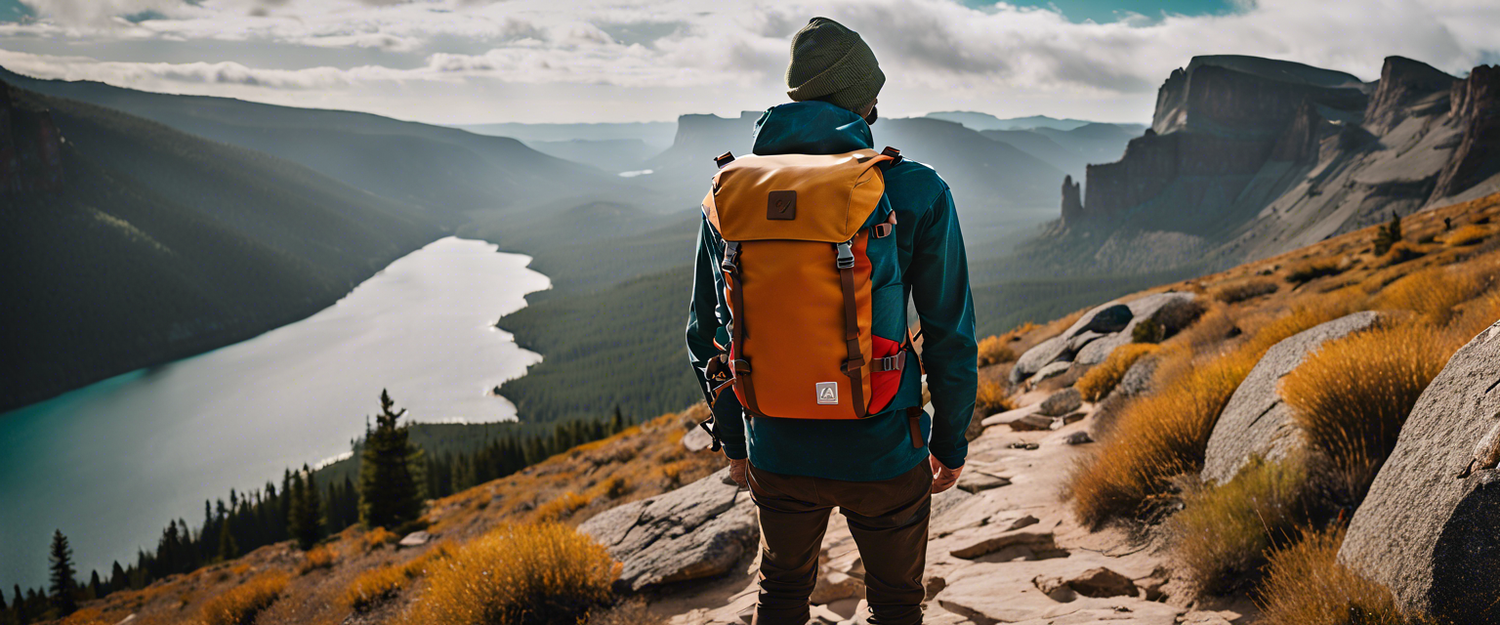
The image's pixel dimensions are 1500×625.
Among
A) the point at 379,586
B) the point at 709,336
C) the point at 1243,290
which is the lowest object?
the point at 379,586

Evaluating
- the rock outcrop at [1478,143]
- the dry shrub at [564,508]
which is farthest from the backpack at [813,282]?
the rock outcrop at [1478,143]

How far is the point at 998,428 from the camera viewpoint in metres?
9.38

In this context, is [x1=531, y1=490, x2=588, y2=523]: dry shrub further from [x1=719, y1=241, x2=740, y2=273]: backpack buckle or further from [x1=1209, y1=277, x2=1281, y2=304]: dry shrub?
[x1=1209, y1=277, x2=1281, y2=304]: dry shrub

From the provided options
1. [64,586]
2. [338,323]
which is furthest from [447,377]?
[64,586]

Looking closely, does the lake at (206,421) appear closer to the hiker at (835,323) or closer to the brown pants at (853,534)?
the brown pants at (853,534)

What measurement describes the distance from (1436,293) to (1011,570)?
6.33 meters

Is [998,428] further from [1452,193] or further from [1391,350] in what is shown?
[1452,193]

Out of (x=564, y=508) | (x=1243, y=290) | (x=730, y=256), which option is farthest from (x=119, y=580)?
(x=1243, y=290)

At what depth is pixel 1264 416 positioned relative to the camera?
5102 millimetres

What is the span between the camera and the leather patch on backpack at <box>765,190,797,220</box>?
6.73ft

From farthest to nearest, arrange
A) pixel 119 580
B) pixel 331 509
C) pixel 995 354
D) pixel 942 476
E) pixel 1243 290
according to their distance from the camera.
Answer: pixel 331 509 < pixel 119 580 < pixel 995 354 < pixel 1243 290 < pixel 942 476

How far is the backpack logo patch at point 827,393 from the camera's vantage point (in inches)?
85.0

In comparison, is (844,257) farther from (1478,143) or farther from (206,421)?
(1478,143)

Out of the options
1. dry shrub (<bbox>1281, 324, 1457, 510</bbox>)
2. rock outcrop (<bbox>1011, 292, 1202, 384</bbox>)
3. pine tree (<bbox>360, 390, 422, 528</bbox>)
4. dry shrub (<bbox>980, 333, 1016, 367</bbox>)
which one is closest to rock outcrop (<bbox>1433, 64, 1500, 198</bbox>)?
dry shrub (<bbox>980, 333, 1016, 367</bbox>)
